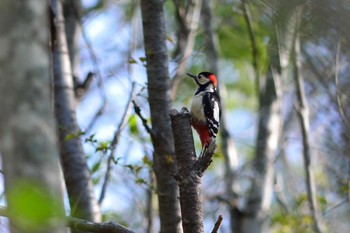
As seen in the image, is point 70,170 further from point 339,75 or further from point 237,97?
point 237,97

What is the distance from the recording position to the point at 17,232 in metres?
2.05

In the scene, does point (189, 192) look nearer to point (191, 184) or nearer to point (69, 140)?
point (191, 184)

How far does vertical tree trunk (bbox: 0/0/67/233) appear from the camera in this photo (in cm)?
204

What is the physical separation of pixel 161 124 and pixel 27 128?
12.1 ft

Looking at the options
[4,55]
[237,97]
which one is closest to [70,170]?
[4,55]

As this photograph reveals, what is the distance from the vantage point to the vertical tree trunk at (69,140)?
618 cm

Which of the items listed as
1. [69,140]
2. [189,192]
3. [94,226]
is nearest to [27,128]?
[94,226]

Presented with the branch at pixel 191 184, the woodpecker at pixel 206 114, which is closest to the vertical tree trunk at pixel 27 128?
the branch at pixel 191 184

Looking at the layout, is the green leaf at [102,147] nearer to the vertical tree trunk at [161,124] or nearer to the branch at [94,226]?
the vertical tree trunk at [161,124]

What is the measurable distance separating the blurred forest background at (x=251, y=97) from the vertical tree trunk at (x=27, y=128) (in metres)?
1.60

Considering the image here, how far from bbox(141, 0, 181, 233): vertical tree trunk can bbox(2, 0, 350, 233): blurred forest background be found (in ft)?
0.18

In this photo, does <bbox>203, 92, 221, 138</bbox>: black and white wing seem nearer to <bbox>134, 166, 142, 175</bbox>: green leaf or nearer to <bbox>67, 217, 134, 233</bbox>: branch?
<bbox>134, 166, 142, 175</bbox>: green leaf

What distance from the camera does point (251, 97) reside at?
520 inches

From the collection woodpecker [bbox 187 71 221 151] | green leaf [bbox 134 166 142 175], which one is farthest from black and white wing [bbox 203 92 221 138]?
green leaf [bbox 134 166 142 175]
